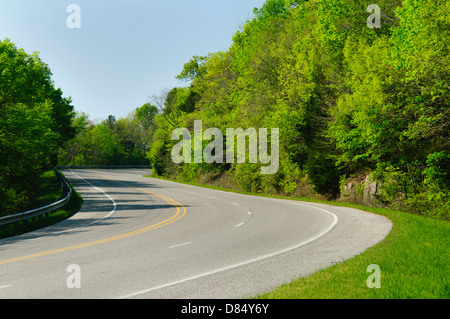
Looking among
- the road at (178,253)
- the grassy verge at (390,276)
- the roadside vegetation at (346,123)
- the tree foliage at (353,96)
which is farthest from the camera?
the tree foliage at (353,96)

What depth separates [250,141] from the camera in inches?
1297

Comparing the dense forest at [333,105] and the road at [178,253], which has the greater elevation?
the dense forest at [333,105]

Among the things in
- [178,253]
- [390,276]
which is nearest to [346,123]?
[178,253]

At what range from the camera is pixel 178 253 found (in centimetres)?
973

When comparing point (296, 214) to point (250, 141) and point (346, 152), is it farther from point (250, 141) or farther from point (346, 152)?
point (250, 141)

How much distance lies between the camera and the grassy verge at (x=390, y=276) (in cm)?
597
